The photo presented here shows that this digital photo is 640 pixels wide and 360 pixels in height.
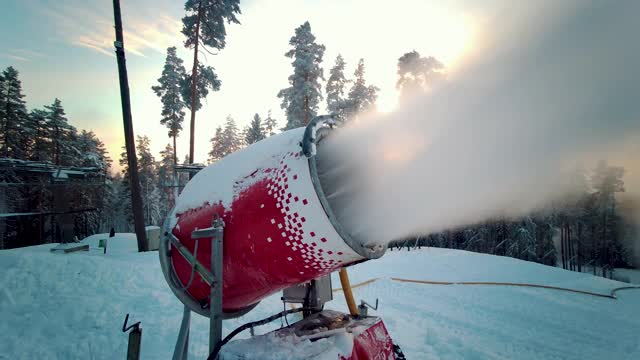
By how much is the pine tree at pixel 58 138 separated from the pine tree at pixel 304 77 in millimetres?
35649

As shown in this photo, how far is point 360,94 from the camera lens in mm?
29562

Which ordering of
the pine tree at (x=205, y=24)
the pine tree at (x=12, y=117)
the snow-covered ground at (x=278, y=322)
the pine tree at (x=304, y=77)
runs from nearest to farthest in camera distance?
the snow-covered ground at (x=278, y=322)
the pine tree at (x=205, y=24)
the pine tree at (x=304, y=77)
the pine tree at (x=12, y=117)

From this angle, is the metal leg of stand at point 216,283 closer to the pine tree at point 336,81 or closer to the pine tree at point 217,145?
the pine tree at point 336,81

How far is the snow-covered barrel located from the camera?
2211mm

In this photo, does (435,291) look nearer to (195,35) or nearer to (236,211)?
(236,211)

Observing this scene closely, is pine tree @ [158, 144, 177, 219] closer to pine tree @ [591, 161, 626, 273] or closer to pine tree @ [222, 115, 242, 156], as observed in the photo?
pine tree @ [222, 115, 242, 156]

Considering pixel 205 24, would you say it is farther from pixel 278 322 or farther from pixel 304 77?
pixel 278 322

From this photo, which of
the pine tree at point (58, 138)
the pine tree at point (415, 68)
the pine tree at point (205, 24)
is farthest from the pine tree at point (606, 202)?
the pine tree at point (58, 138)

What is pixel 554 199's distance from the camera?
1817 inches

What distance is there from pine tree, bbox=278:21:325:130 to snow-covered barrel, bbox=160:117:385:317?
24.8m

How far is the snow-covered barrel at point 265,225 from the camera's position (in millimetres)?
2211

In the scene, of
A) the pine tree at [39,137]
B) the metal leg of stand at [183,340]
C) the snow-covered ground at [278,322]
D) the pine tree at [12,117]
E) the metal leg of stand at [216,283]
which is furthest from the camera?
the pine tree at [39,137]

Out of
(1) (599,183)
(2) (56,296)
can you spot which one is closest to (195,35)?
(2) (56,296)

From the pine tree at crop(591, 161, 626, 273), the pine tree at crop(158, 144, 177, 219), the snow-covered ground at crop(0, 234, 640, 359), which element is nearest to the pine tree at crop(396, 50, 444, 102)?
the snow-covered ground at crop(0, 234, 640, 359)
